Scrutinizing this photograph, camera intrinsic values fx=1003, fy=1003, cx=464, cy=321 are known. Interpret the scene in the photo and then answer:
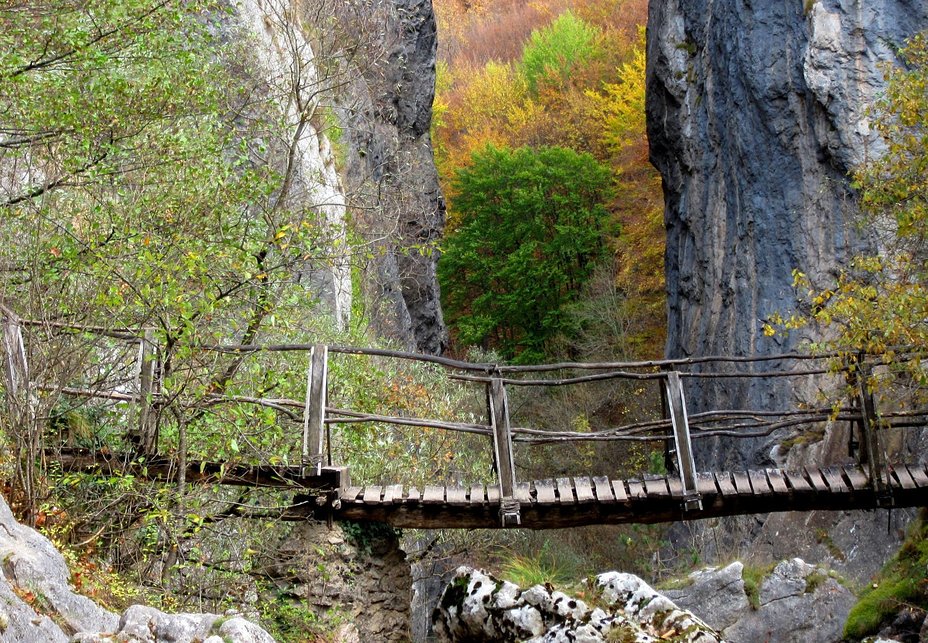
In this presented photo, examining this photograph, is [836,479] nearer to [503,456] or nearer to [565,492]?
[565,492]

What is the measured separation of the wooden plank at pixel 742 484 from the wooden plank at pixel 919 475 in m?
1.28

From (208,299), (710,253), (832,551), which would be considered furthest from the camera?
(710,253)

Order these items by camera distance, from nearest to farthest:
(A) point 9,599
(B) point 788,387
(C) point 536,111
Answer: (A) point 9,599
(B) point 788,387
(C) point 536,111

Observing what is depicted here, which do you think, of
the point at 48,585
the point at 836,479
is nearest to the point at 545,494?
the point at 836,479

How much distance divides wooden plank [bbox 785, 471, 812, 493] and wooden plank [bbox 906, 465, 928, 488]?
2.71 feet

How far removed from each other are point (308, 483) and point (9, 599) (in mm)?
3838

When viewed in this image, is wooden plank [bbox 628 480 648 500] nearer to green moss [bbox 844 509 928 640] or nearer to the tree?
green moss [bbox 844 509 928 640]

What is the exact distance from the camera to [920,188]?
7121 millimetres

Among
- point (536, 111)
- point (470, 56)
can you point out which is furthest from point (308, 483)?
point (470, 56)

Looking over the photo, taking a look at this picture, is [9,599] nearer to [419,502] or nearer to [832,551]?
[419,502]

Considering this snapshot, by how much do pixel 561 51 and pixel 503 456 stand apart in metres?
34.0

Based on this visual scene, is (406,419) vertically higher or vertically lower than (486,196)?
lower

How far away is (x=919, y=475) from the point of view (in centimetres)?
798

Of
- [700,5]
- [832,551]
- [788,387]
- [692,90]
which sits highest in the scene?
[700,5]
